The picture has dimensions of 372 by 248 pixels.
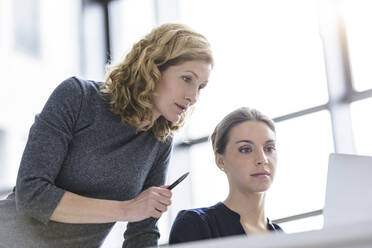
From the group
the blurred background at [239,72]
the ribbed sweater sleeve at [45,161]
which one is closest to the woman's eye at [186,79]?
the ribbed sweater sleeve at [45,161]

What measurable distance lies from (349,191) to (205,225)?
0.64m

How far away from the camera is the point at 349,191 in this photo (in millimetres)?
1074

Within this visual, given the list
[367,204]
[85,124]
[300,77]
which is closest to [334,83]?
[300,77]

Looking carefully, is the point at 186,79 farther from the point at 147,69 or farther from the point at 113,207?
the point at 113,207

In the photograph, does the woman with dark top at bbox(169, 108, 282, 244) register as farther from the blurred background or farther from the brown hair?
the blurred background

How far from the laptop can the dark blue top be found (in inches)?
23.0

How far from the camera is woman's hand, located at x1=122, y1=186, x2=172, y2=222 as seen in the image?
1.35m

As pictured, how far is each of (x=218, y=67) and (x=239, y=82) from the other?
0.53ft

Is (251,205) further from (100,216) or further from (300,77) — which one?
(300,77)

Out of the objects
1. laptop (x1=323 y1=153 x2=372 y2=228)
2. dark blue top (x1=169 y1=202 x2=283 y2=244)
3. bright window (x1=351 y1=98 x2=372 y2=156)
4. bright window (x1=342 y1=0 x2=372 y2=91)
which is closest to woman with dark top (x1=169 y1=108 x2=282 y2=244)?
dark blue top (x1=169 y1=202 x2=283 y2=244)

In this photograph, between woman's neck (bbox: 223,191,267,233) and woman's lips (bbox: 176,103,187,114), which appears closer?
woman's lips (bbox: 176,103,187,114)

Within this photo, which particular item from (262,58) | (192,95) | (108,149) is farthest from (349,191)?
(262,58)

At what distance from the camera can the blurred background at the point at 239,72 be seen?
261cm

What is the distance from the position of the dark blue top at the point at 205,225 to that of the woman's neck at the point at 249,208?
3 cm
